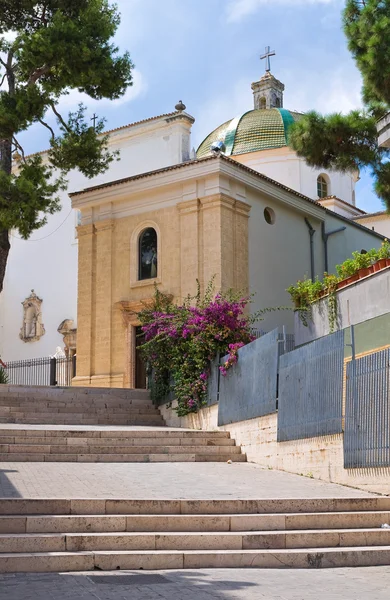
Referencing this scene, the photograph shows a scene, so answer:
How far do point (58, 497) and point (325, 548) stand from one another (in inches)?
113

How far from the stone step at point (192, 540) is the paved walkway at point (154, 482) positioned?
49.8 inches

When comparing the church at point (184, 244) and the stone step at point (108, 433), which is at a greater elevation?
the church at point (184, 244)

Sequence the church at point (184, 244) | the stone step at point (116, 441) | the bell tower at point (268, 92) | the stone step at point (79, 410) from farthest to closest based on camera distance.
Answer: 1. the bell tower at point (268, 92)
2. the church at point (184, 244)
3. the stone step at point (79, 410)
4. the stone step at point (116, 441)

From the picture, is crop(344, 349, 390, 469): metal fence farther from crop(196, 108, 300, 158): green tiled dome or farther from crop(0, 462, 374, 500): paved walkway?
crop(196, 108, 300, 158): green tiled dome

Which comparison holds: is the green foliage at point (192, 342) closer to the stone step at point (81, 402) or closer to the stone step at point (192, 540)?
the stone step at point (81, 402)

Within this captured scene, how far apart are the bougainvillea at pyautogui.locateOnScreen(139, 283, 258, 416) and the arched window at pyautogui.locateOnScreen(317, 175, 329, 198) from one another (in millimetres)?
20289

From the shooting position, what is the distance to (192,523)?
27.9ft

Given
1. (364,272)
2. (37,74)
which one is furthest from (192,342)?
(37,74)

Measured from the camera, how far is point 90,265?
90.1 ft

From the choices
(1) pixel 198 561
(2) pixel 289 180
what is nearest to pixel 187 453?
(1) pixel 198 561

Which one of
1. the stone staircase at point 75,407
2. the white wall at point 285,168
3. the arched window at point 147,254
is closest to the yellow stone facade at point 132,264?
the arched window at point 147,254

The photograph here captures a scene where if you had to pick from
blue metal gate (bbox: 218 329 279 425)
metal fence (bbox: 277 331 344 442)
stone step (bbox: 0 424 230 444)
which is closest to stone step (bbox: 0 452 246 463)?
stone step (bbox: 0 424 230 444)

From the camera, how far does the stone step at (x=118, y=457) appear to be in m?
13.5

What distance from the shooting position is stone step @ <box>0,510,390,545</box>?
26.2 ft
